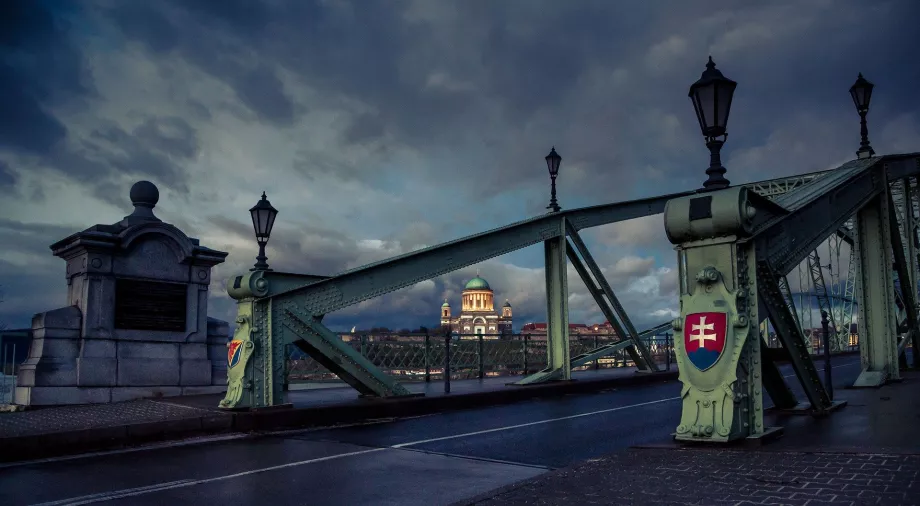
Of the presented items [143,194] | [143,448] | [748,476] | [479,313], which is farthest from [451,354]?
[479,313]

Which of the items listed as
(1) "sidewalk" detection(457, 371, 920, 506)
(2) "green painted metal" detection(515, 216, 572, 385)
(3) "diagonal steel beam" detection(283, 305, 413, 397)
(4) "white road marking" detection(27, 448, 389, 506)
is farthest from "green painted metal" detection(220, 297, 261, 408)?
(2) "green painted metal" detection(515, 216, 572, 385)

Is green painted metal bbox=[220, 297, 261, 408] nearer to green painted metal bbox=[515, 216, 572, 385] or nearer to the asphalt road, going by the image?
the asphalt road

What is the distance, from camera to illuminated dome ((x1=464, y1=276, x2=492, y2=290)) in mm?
181750

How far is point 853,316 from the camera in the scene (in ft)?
164

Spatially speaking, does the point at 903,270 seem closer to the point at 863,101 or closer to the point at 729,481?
the point at 863,101

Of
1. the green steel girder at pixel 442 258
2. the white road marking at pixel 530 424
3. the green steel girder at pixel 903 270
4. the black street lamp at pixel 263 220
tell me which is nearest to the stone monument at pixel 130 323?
the black street lamp at pixel 263 220

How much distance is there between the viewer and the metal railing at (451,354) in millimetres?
18219

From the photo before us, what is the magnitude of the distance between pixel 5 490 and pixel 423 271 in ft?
25.8

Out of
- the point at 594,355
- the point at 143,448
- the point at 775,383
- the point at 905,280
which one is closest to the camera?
the point at 775,383

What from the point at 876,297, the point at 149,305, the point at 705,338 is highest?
the point at 149,305

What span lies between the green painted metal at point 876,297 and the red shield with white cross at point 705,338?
808 centimetres

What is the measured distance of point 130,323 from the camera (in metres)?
15.2

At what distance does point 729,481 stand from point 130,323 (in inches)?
541

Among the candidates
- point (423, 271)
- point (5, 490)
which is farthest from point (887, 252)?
point (5, 490)
